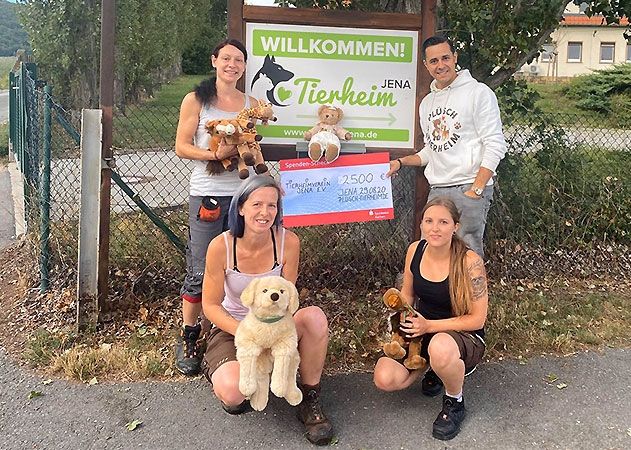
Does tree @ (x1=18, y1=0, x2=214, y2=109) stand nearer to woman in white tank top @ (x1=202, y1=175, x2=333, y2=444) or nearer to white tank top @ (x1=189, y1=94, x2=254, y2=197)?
white tank top @ (x1=189, y1=94, x2=254, y2=197)

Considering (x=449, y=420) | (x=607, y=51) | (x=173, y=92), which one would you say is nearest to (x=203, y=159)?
(x=449, y=420)

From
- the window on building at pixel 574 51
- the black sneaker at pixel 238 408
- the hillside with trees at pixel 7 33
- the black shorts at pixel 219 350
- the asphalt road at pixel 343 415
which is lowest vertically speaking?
the asphalt road at pixel 343 415

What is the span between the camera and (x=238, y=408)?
3006 millimetres

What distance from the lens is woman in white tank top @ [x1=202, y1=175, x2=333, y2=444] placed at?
289 cm

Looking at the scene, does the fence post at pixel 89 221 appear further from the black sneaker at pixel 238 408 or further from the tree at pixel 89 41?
the tree at pixel 89 41

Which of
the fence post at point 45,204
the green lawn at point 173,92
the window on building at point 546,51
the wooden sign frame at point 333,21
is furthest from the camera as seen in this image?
the green lawn at point 173,92

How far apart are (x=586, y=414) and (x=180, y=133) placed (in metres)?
2.55

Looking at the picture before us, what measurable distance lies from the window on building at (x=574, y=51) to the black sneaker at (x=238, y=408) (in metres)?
46.6

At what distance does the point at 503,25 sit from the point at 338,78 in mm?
1387

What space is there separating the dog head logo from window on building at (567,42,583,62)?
45.3 metres

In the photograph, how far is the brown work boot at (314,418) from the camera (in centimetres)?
289

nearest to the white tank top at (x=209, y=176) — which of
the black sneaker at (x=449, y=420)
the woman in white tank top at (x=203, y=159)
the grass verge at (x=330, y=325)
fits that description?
the woman in white tank top at (x=203, y=159)

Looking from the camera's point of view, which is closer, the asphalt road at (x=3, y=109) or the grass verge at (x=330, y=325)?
the grass verge at (x=330, y=325)

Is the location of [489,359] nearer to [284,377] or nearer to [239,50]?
[284,377]
